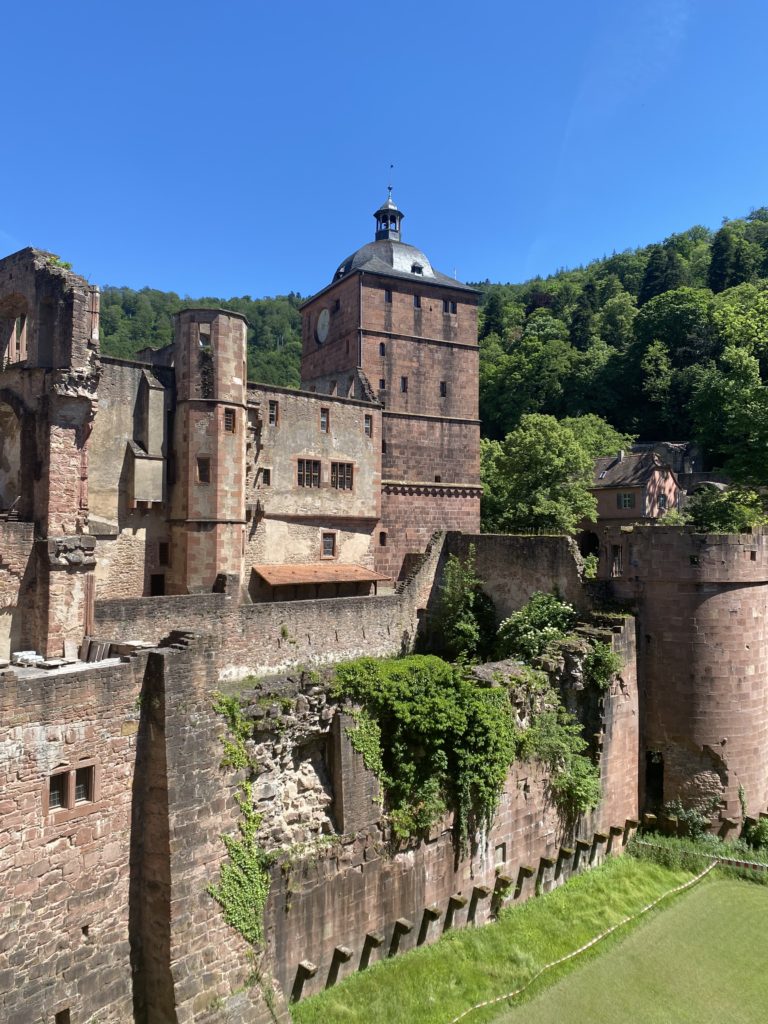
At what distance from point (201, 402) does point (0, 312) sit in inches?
253

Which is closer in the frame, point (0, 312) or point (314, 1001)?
point (314, 1001)

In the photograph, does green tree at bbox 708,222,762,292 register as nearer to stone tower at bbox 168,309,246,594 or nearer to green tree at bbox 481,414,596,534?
green tree at bbox 481,414,596,534

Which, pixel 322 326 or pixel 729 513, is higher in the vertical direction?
pixel 322 326

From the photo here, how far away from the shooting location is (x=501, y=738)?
15102 mm

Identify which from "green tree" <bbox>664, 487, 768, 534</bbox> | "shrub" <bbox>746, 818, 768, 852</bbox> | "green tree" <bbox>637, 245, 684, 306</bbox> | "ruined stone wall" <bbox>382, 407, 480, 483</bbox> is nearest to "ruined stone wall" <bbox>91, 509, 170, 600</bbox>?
A: "ruined stone wall" <bbox>382, 407, 480, 483</bbox>

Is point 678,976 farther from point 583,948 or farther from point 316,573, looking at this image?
point 316,573

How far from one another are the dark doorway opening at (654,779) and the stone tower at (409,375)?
1346 cm

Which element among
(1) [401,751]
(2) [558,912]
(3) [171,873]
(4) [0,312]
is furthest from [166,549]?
(2) [558,912]

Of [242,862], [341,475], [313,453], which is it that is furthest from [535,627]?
[242,862]

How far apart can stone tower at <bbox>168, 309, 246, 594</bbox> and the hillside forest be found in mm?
16233

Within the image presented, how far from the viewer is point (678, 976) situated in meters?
13.8

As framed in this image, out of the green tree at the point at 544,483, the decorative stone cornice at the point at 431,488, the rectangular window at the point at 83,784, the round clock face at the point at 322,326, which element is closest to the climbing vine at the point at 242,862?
the rectangular window at the point at 83,784

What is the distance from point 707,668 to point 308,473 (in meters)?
15.7

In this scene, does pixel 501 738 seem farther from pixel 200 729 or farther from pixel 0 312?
pixel 0 312
